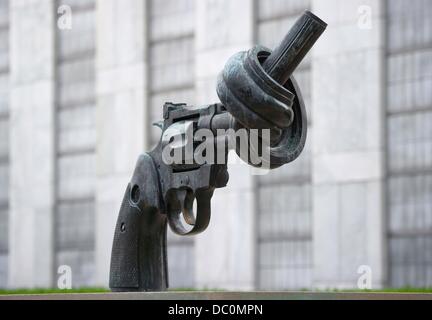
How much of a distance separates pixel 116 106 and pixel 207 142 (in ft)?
73.0

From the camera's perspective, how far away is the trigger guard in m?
11.1

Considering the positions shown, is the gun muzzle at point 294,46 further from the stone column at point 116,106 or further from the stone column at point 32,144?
the stone column at point 32,144

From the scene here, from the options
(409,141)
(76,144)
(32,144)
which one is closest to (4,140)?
(32,144)

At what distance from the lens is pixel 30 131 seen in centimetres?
3581

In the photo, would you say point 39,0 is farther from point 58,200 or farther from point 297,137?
point 297,137

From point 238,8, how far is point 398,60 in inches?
215

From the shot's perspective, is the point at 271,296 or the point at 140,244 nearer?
the point at 271,296

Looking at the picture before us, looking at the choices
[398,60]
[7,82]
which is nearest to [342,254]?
[398,60]

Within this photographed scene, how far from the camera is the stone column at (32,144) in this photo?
3522 centimetres

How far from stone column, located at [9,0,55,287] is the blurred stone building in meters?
0.06

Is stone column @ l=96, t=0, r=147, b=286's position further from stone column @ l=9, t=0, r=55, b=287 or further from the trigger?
the trigger

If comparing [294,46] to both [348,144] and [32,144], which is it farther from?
[32,144]

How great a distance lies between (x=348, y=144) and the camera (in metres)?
27.0

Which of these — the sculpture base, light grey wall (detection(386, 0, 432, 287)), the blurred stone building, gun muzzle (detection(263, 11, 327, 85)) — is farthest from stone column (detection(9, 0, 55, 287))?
gun muzzle (detection(263, 11, 327, 85))
